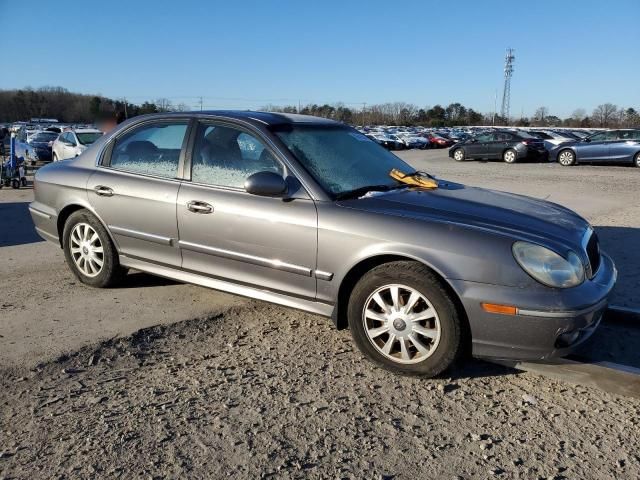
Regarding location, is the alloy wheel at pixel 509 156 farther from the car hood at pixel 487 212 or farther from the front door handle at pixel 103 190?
the front door handle at pixel 103 190

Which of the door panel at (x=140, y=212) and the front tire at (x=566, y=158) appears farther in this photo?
the front tire at (x=566, y=158)

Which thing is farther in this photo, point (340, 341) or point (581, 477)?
point (340, 341)

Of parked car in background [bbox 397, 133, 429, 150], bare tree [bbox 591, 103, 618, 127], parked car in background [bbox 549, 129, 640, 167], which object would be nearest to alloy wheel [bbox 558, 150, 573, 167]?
parked car in background [bbox 549, 129, 640, 167]

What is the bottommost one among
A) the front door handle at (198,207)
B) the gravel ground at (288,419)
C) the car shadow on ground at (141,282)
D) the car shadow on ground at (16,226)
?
the car shadow on ground at (16,226)

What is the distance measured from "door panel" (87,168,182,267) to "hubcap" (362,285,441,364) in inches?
65.8

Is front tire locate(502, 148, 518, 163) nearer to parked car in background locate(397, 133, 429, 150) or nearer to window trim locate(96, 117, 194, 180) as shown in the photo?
parked car in background locate(397, 133, 429, 150)

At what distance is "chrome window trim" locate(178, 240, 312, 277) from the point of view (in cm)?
361

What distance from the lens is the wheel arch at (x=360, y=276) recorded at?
3168 millimetres

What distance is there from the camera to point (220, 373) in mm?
3303

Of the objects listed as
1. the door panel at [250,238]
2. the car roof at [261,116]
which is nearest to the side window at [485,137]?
the car roof at [261,116]

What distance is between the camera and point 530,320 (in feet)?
9.78

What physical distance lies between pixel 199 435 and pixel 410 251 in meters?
1.54

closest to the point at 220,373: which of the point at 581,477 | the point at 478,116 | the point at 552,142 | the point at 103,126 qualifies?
the point at 581,477

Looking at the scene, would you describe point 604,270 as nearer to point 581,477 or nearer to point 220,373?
point 581,477
